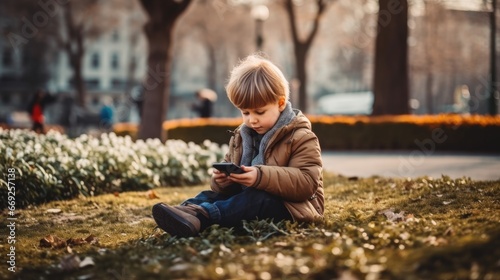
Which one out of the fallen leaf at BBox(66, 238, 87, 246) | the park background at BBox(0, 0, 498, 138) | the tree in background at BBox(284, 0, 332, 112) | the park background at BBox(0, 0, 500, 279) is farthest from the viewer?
the tree in background at BBox(284, 0, 332, 112)

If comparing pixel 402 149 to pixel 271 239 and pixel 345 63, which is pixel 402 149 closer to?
pixel 271 239

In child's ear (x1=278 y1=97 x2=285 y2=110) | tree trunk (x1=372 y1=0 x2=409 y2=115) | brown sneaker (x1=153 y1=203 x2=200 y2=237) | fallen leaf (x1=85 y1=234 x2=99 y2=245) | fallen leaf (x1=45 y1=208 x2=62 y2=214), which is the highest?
tree trunk (x1=372 y1=0 x2=409 y2=115)

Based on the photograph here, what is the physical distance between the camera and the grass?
338cm

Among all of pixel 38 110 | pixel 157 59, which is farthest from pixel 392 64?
pixel 38 110

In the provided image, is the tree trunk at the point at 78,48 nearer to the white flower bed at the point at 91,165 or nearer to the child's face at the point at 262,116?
the white flower bed at the point at 91,165

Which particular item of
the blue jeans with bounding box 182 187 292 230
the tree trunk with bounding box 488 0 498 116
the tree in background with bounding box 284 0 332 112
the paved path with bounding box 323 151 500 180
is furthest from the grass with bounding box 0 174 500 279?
the tree in background with bounding box 284 0 332 112

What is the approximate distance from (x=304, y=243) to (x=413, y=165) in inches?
353

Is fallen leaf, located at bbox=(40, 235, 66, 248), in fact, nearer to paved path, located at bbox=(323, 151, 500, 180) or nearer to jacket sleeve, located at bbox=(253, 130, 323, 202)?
jacket sleeve, located at bbox=(253, 130, 323, 202)

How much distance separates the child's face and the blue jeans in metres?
0.46

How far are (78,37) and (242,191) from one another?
38.3 meters

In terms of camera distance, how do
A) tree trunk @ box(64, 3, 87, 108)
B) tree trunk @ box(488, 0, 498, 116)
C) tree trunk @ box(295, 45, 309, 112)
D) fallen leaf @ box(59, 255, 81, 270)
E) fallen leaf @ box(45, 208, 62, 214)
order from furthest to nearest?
tree trunk @ box(64, 3, 87, 108) < tree trunk @ box(295, 45, 309, 112) < tree trunk @ box(488, 0, 498, 116) < fallen leaf @ box(45, 208, 62, 214) < fallen leaf @ box(59, 255, 81, 270)

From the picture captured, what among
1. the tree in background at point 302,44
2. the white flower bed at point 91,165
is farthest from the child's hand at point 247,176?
the tree in background at point 302,44

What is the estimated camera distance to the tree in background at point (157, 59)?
15148mm

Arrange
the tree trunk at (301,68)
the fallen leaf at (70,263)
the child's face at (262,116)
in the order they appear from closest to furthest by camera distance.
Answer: the fallen leaf at (70,263) → the child's face at (262,116) → the tree trunk at (301,68)
